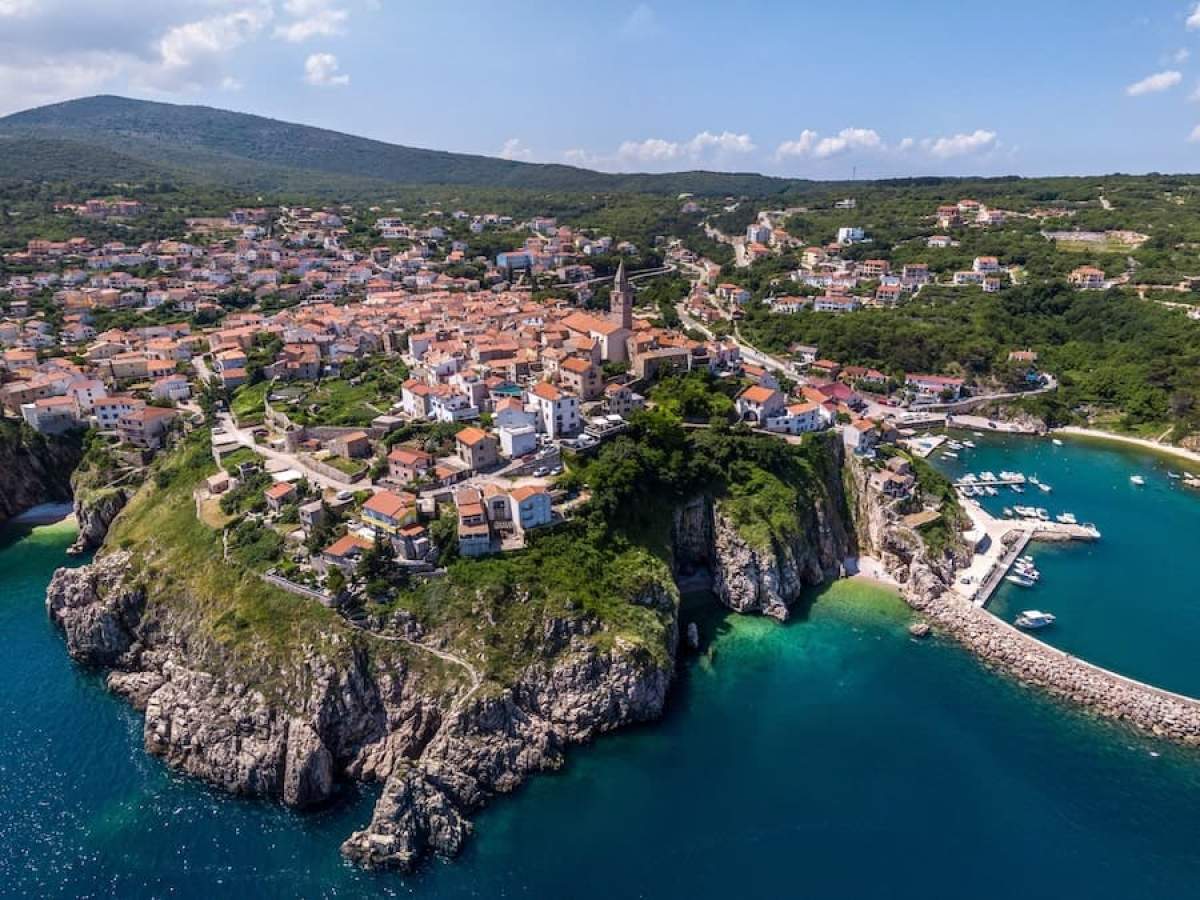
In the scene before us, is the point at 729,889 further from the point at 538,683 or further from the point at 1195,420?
the point at 1195,420

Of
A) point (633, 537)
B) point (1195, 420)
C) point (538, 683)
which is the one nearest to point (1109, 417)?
point (1195, 420)

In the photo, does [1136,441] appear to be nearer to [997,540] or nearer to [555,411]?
[997,540]

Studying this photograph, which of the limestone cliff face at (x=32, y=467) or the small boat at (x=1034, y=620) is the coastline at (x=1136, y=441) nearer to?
the small boat at (x=1034, y=620)

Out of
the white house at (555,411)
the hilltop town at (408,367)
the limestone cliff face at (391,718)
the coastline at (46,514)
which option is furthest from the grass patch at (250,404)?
the limestone cliff face at (391,718)

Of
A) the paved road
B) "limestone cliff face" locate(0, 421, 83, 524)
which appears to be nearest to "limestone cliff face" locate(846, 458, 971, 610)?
the paved road

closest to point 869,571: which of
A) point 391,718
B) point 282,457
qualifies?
point 391,718

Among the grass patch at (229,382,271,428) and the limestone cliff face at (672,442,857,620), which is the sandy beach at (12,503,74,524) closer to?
the grass patch at (229,382,271,428)
